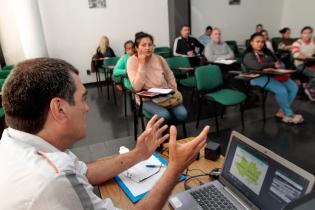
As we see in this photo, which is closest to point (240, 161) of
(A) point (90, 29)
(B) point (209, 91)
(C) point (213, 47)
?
(B) point (209, 91)

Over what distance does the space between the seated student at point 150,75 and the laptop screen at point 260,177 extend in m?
1.62

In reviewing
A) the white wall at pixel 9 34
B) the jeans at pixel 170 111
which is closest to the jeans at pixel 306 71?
the jeans at pixel 170 111

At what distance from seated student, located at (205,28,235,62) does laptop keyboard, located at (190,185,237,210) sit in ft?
13.1

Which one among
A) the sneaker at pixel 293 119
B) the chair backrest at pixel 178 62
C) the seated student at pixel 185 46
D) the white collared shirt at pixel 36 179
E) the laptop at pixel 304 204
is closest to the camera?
the laptop at pixel 304 204

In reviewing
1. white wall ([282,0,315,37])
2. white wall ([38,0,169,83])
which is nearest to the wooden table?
white wall ([38,0,169,83])

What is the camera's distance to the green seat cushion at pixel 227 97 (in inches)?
120

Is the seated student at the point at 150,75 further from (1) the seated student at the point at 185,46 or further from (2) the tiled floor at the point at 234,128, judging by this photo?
(1) the seated student at the point at 185,46

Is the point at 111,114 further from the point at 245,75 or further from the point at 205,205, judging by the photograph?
the point at 205,205

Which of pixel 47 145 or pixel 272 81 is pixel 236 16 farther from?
pixel 47 145

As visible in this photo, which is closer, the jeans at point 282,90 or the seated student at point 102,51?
the jeans at point 282,90

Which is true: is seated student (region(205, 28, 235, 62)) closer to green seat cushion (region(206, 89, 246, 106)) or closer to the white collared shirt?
green seat cushion (region(206, 89, 246, 106))

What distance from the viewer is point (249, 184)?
0.95 metres

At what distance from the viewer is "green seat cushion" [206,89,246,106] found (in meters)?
3.04

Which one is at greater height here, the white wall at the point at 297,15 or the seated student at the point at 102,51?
the white wall at the point at 297,15
